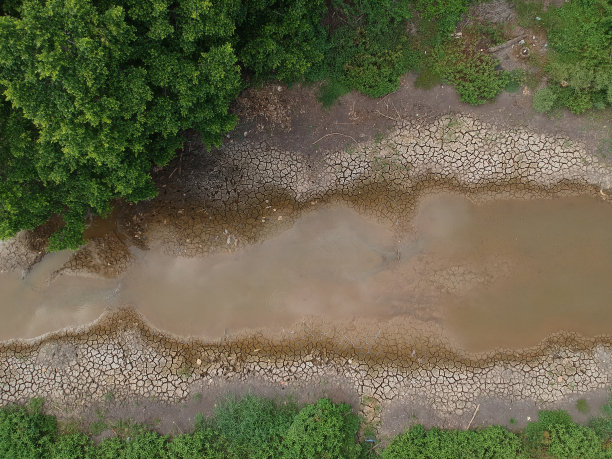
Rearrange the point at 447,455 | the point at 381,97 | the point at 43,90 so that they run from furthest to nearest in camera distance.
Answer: the point at 381,97
the point at 447,455
the point at 43,90

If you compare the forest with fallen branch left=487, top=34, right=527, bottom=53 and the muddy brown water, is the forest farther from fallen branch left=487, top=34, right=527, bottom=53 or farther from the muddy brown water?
the muddy brown water

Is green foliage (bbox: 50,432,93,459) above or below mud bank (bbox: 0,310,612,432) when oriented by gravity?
below

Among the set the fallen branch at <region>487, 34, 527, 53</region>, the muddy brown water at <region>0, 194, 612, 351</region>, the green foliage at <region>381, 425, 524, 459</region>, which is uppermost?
the fallen branch at <region>487, 34, 527, 53</region>

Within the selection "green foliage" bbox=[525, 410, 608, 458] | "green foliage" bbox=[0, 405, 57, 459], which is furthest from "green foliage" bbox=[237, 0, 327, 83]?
"green foliage" bbox=[525, 410, 608, 458]

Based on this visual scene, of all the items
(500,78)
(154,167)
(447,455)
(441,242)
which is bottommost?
(447,455)

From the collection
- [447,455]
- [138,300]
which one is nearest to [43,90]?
[138,300]

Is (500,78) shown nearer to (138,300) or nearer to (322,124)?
(322,124)
